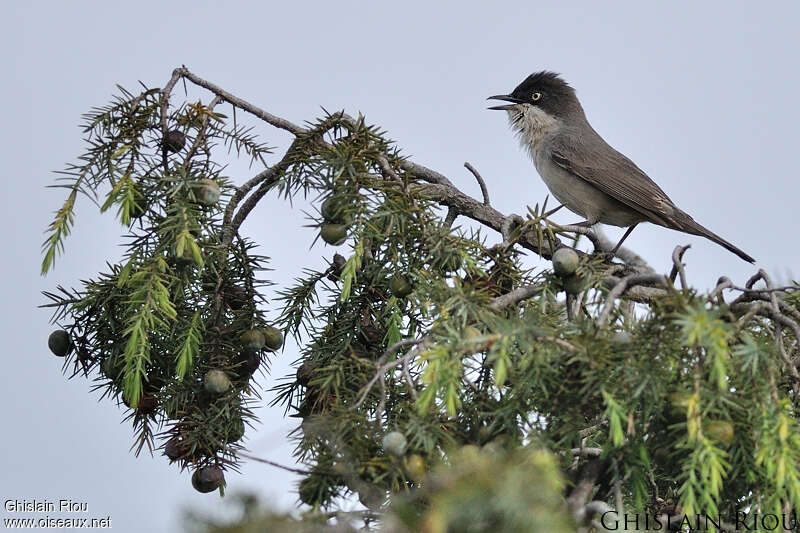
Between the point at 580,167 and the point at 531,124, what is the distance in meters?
0.70

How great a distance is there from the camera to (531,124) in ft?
22.9

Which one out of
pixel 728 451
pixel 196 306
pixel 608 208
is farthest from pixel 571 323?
pixel 608 208

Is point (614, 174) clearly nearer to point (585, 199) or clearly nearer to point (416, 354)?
point (585, 199)

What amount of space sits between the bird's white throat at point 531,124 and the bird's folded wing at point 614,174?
18 centimetres

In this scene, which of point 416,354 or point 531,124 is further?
point 531,124

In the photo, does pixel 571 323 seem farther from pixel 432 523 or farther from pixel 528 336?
pixel 432 523

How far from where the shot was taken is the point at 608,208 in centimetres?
645

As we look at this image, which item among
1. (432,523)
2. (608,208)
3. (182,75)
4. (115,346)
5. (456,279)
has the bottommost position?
(432,523)

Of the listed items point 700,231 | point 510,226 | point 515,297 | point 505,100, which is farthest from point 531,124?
point 515,297

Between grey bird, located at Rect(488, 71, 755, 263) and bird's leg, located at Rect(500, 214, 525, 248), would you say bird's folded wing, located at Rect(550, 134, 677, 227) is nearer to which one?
grey bird, located at Rect(488, 71, 755, 263)

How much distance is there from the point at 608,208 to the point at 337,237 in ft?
12.8

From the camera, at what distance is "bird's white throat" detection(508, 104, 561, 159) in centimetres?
687

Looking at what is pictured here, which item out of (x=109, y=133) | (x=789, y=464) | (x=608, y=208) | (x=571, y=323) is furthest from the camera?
(x=608, y=208)

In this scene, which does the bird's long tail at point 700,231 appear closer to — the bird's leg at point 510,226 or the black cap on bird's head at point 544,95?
the black cap on bird's head at point 544,95
